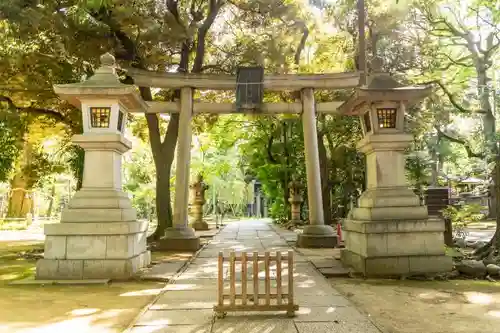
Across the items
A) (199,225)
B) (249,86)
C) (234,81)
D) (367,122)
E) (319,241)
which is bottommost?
(319,241)

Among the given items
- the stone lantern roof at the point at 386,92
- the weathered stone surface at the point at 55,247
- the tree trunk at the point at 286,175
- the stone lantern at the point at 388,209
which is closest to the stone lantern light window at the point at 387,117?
the stone lantern at the point at 388,209

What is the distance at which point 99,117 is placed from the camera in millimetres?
8281

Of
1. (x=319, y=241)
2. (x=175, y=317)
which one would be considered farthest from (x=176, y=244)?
(x=175, y=317)

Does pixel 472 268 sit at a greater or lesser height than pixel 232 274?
lesser

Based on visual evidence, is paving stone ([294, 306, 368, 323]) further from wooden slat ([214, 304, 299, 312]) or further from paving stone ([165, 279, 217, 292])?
paving stone ([165, 279, 217, 292])

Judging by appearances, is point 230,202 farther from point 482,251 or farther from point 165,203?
point 482,251

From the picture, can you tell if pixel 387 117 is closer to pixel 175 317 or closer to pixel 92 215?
pixel 175 317

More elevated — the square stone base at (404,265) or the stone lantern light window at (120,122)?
the stone lantern light window at (120,122)

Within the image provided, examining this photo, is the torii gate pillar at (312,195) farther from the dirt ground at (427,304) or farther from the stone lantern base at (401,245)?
the dirt ground at (427,304)

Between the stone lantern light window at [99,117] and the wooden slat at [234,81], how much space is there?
399cm

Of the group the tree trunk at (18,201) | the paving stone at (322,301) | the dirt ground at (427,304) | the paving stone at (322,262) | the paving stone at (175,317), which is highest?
the tree trunk at (18,201)

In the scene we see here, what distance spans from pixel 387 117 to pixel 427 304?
407 centimetres

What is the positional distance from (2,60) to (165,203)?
6393mm

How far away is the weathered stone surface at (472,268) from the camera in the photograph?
7461 millimetres
